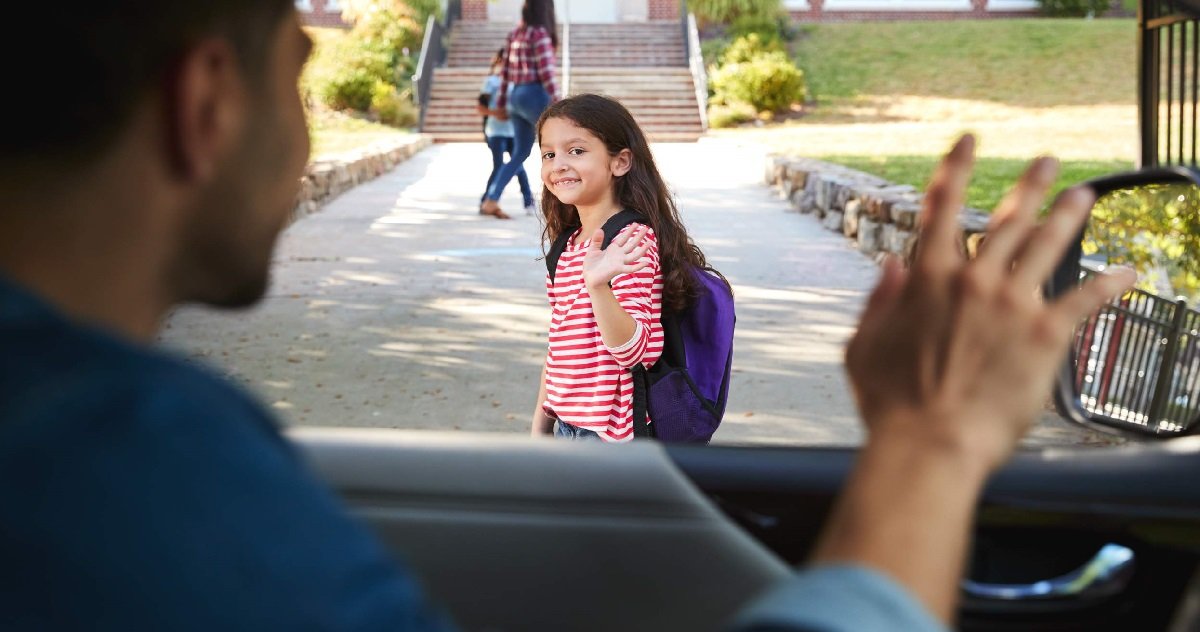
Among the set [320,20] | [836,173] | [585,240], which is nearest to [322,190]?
[836,173]

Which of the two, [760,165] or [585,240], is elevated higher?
[585,240]

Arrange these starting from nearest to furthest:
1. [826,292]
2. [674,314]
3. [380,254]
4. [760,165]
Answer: [674,314] → [826,292] → [380,254] → [760,165]

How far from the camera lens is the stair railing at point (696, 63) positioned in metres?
24.5

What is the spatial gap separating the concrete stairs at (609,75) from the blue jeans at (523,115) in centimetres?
1010

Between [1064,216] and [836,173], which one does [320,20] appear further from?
[1064,216]

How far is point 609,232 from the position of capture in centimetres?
323

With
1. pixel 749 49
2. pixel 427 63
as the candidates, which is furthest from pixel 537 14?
pixel 749 49

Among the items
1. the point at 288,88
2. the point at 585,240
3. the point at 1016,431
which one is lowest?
the point at 585,240

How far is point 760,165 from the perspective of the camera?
16734 mm

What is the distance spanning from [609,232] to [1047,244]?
228 centimetres

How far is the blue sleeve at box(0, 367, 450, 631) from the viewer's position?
789mm

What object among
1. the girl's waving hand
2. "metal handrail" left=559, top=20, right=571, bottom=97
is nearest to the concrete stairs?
"metal handrail" left=559, top=20, right=571, bottom=97

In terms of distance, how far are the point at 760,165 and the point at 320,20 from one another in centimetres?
2034

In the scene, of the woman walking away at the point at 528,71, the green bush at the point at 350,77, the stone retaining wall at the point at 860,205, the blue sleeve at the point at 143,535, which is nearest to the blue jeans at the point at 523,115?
the woman walking away at the point at 528,71
